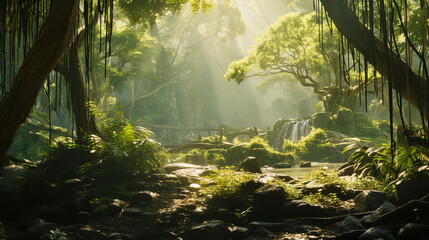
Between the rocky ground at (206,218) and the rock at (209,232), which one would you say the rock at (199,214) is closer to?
the rocky ground at (206,218)

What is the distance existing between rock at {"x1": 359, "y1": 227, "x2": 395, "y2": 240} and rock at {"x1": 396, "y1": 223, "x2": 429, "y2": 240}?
0.33 feet

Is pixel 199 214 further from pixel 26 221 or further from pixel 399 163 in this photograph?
pixel 399 163

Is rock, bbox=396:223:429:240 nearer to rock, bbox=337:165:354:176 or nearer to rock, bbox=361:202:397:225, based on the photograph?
rock, bbox=361:202:397:225

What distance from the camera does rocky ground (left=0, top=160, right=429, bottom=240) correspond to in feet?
14.5

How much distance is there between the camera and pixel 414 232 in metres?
3.91

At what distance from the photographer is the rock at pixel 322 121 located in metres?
24.3

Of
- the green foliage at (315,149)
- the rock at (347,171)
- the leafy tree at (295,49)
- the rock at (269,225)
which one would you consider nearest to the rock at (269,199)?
the rock at (269,225)

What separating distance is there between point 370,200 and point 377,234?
1.30m

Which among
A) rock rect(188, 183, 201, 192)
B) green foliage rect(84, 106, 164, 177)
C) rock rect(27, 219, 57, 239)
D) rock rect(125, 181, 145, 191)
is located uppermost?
green foliage rect(84, 106, 164, 177)

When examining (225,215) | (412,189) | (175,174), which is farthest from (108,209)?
(412,189)

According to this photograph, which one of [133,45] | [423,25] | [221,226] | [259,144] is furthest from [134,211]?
[133,45]

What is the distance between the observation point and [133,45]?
1049 inches

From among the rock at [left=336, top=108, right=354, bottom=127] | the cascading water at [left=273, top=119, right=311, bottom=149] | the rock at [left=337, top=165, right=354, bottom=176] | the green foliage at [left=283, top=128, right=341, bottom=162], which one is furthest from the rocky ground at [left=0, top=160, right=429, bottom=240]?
the cascading water at [left=273, top=119, right=311, bottom=149]

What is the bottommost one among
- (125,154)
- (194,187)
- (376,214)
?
(194,187)
